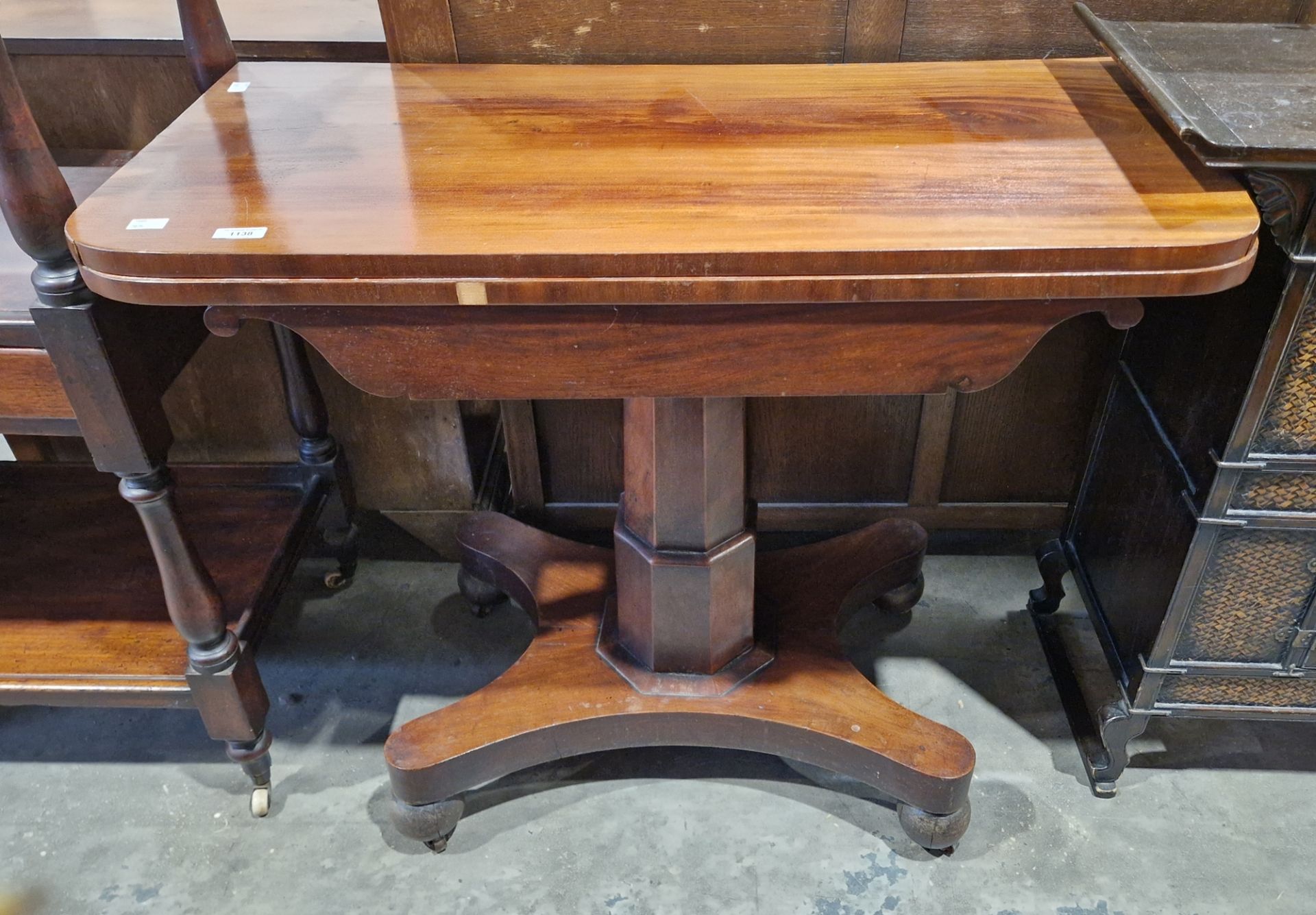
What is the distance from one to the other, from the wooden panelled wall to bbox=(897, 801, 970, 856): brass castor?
644 mm

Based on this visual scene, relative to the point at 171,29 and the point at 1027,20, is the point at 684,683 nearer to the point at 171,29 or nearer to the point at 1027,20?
the point at 1027,20

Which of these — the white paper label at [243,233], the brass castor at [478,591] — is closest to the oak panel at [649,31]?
the white paper label at [243,233]

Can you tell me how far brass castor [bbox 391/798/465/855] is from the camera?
153 centimetres

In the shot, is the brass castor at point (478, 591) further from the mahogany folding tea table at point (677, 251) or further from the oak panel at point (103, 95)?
the oak panel at point (103, 95)

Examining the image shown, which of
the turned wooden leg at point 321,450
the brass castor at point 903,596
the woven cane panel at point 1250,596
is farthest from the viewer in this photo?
the brass castor at point 903,596

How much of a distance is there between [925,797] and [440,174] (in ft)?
3.43

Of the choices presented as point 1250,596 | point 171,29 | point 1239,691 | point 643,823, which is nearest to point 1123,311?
point 1250,596

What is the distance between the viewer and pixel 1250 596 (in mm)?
1405

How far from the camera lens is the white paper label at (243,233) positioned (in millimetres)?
1021

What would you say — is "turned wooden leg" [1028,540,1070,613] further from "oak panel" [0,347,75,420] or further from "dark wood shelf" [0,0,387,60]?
"oak panel" [0,347,75,420]

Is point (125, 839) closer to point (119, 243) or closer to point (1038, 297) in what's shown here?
point (119, 243)

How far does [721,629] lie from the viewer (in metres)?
1.57

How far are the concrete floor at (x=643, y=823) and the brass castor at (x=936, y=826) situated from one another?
0.05m

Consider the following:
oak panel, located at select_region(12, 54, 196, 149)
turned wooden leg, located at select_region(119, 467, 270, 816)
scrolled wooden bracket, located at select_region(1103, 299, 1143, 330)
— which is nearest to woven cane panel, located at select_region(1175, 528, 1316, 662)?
scrolled wooden bracket, located at select_region(1103, 299, 1143, 330)
